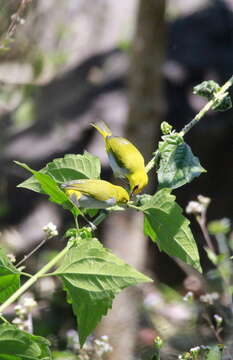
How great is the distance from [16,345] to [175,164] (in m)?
0.29

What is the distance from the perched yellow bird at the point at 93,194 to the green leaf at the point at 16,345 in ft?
0.59

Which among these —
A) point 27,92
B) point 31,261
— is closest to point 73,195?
point 31,261

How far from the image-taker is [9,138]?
5211mm

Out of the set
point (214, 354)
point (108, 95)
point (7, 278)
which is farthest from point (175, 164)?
point (108, 95)

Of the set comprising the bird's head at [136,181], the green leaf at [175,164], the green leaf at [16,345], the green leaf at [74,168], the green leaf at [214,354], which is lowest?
the green leaf at [214,354]

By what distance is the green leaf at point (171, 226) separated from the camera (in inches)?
32.6

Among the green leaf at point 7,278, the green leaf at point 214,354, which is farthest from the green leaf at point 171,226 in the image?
the green leaf at point 214,354

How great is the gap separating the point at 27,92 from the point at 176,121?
3.49 feet

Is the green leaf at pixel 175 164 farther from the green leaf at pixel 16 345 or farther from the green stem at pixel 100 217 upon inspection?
the green leaf at pixel 16 345

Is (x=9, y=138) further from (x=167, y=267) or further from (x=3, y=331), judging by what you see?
(x=3, y=331)

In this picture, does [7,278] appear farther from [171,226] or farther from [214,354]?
[214,354]

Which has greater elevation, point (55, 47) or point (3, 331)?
point (55, 47)

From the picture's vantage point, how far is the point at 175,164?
0.87m

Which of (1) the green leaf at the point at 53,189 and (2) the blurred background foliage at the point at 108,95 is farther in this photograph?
(2) the blurred background foliage at the point at 108,95
